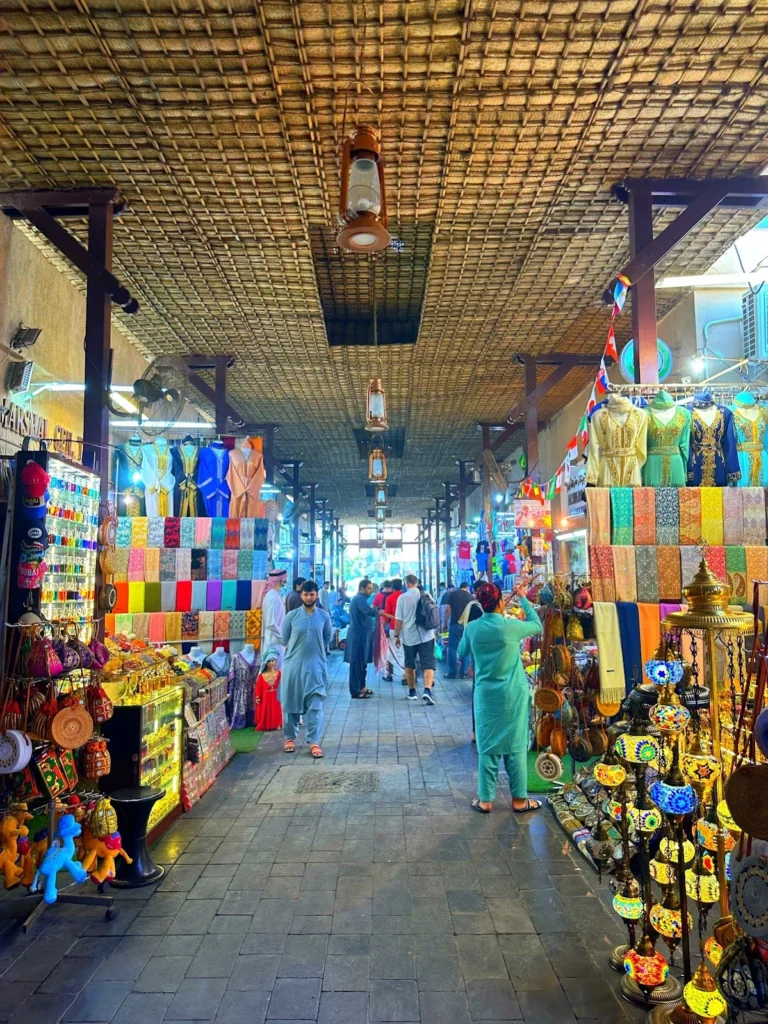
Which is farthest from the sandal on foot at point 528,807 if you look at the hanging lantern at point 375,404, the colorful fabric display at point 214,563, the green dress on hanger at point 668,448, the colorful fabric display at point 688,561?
the colorful fabric display at point 214,563

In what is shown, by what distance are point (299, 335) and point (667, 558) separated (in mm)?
5381

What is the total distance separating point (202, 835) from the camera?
4344mm

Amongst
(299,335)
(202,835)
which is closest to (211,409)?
(299,335)

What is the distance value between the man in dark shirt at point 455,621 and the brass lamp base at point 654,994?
5955 mm

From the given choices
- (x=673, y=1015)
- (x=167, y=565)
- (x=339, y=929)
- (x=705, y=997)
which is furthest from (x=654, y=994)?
(x=167, y=565)

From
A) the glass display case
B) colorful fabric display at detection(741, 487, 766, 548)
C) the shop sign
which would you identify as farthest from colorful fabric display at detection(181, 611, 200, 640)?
colorful fabric display at detection(741, 487, 766, 548)

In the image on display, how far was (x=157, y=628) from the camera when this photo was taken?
733 centimetres

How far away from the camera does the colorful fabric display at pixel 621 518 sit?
4.72 meters

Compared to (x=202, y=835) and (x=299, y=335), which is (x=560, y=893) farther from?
(x=299, y=335)

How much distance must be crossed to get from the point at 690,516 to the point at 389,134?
11.0ft

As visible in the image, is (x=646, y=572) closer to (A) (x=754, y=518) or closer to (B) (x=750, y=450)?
(A) (x=754, y=518)

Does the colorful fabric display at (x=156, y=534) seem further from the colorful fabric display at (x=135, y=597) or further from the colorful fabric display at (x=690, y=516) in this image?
the colorful fabric display at (x=690, y=516)

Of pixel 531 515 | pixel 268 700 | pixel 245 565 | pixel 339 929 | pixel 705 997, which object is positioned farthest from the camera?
pixel 531 515

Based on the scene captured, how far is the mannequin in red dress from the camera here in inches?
288
